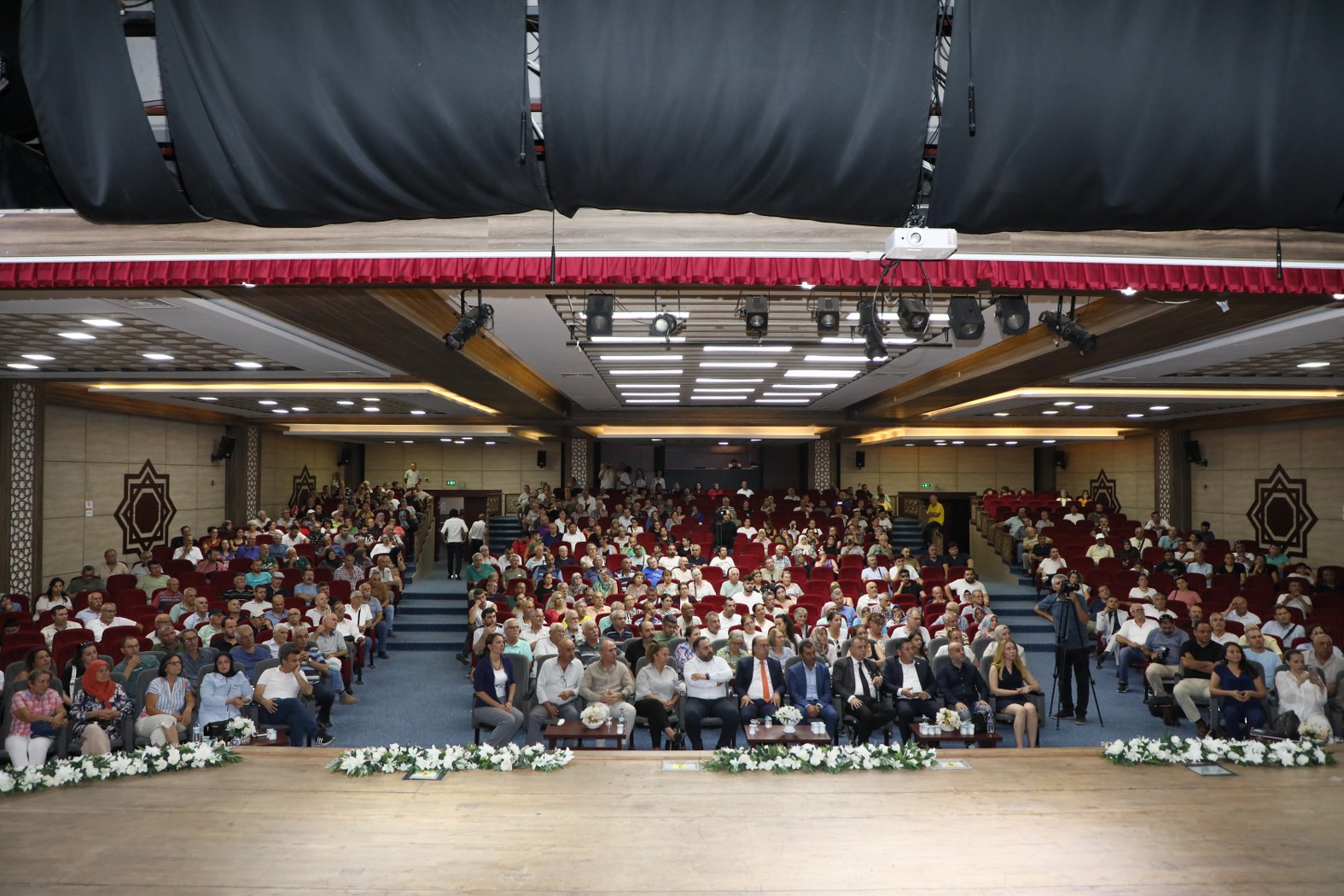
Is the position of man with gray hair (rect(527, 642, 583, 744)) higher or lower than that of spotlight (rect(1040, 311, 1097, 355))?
lower

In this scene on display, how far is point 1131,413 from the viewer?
14805 mm

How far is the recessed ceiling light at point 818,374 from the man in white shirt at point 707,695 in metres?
4.79

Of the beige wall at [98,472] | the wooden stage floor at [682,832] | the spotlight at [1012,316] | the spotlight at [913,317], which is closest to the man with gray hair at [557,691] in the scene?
the wooden stage floor at [682,832]

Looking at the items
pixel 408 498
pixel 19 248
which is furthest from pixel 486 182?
pixel 408 498

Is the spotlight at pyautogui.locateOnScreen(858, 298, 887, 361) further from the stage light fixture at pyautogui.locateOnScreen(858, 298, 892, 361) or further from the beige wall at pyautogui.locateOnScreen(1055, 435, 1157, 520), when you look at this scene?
the beige wall at pyautogui.locateOnScreen(1055, 435, 1157, 520)

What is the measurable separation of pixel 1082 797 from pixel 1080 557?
10.1 meters

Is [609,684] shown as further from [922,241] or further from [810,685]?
[922,241]

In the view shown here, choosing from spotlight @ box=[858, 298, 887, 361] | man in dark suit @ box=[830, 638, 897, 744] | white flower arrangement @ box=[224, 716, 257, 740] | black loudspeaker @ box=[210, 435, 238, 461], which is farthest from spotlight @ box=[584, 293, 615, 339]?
black loudspeaker @ box=[210, 435, 238, 461]

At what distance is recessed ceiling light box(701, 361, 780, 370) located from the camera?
9.83 metres

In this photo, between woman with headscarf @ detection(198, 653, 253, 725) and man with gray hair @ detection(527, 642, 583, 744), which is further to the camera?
man with gray hair @ detection(527, 642, 583, 744)

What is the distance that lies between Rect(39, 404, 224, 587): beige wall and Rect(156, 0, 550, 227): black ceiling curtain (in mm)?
10419

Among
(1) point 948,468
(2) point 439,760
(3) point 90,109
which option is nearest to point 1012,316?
(2) point 439,760

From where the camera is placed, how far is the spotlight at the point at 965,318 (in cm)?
552

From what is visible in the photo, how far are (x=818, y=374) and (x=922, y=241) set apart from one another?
7.60 m
